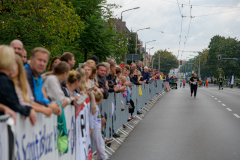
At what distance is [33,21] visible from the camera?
17.7 m

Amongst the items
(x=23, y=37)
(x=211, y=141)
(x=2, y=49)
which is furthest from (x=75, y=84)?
(x=23, y=37)

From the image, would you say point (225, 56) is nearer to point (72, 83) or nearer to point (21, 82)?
point (72, 83)

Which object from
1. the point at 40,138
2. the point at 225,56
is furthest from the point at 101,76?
the point at 225,56

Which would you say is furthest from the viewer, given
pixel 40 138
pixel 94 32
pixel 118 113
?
pixel 94 32

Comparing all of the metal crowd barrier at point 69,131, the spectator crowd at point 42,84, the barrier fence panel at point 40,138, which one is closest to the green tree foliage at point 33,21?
the metal crowd barrier at point 69,131

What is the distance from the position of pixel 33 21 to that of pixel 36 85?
550 inches

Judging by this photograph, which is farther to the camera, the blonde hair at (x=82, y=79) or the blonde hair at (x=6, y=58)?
the blonde hair at (x=82, y=79)

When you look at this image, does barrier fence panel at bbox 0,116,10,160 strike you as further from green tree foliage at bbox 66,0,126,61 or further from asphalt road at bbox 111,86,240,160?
green tree foliage at bbox 66,0,126,61

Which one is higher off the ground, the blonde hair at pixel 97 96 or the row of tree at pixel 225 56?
the row of tree at pixel 225 56

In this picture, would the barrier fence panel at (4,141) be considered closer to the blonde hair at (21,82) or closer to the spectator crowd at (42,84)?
the spectator crowd at (42,84)

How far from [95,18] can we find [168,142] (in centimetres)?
1693

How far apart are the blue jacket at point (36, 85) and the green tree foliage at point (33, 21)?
12.7 meters

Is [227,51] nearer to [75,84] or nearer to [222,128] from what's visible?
[222,128]

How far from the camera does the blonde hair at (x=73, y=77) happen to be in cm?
570
